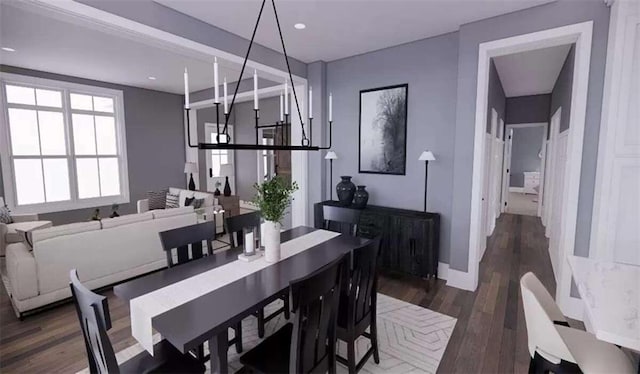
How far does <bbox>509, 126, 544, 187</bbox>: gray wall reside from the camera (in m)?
11.7

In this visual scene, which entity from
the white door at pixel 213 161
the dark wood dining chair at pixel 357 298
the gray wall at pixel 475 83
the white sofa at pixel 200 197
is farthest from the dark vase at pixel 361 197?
the white door at pixel 213 161

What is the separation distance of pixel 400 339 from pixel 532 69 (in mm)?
4890

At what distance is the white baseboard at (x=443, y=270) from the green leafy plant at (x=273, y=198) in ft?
8.62

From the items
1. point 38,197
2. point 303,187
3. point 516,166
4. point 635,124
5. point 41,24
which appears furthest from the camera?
point 516,166

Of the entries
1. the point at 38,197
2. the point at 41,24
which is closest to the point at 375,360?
the point at 41,24

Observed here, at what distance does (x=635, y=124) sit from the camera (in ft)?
8.20

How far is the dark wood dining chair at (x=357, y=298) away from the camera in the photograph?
6.56 feet

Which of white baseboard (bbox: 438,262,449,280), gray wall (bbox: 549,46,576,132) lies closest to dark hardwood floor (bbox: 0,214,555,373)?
white baseboard (bbox: 438,262,449,280)

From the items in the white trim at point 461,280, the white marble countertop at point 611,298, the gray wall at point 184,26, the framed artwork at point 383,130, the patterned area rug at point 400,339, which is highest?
the gray wall at point 184,26

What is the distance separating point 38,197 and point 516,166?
48.7 feet

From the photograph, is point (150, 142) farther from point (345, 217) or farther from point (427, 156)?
point (427, 156)

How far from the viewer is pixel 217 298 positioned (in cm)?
167

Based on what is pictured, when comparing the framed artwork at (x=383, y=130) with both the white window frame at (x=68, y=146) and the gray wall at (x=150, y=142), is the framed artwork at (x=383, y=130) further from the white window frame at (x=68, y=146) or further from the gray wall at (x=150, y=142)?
the white window frame at (x=68, y=146)

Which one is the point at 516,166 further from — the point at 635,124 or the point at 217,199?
the point at 217,199
